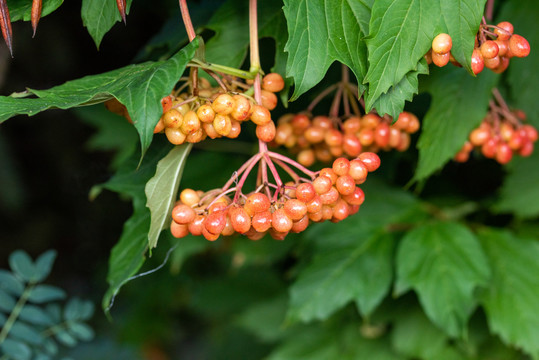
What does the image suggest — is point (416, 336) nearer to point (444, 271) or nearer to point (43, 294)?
point (444, 271)

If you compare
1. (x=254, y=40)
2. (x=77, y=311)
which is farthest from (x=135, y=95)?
(x=77, y=311)

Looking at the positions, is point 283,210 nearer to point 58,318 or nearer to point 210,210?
point 210,210

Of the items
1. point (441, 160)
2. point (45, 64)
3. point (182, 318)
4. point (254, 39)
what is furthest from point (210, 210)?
point (182, 318)

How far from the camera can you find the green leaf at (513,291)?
51.2 inches

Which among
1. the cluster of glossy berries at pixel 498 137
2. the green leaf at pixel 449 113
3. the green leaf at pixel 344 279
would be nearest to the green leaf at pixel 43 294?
the green leaf at pixel 344 279

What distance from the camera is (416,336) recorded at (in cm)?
156

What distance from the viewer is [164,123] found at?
2.51 ft

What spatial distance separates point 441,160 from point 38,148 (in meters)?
2.59

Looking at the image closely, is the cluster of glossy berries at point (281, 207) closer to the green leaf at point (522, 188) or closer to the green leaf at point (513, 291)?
the green leaf at point (513, 291)

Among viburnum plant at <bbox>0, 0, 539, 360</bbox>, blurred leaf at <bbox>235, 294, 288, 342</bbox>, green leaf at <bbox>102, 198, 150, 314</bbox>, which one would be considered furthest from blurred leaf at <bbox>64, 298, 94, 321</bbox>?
blurred leaf at <bbox>235, 294, 288, 342</bbox>

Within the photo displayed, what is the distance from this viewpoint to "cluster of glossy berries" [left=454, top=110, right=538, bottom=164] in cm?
117

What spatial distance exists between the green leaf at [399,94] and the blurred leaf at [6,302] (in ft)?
3.71

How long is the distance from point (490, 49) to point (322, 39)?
26 cm

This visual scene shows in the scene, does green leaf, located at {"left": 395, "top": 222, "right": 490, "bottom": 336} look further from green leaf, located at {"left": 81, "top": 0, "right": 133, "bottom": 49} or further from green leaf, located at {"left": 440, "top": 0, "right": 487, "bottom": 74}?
green leaf, located at {"left": 81, "top": 0, "right": 133, "bottom": 49}
